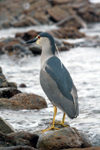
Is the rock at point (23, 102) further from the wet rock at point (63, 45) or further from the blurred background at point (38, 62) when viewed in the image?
the wet rock at point (63, 45)

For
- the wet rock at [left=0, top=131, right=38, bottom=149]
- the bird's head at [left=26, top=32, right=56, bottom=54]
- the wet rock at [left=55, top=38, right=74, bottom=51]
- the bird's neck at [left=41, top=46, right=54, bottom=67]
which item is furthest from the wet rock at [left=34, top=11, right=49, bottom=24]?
the wet rock at [left=0, top=131, right=38, bottom=149]

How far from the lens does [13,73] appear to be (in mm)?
12438

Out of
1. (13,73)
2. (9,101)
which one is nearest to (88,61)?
(13,73)

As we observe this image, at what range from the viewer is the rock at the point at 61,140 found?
4.89 m

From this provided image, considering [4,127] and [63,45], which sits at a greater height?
[4,127]

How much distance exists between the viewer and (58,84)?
514 centimetres

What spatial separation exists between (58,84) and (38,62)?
987cm

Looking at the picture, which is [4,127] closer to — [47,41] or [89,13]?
[47,41]

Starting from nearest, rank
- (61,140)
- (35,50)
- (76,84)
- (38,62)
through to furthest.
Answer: (61,140) < (76,84) < (38,62) < (35,50)

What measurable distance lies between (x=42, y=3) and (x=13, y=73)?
2510 cm

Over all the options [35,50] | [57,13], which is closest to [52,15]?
[57,13]

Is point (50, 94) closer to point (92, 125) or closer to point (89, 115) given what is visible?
point (92, 125)

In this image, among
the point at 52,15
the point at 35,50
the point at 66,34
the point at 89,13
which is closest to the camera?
the point at 35,50

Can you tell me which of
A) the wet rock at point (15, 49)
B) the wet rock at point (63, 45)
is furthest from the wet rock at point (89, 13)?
the wet rock at point (15, 49)
